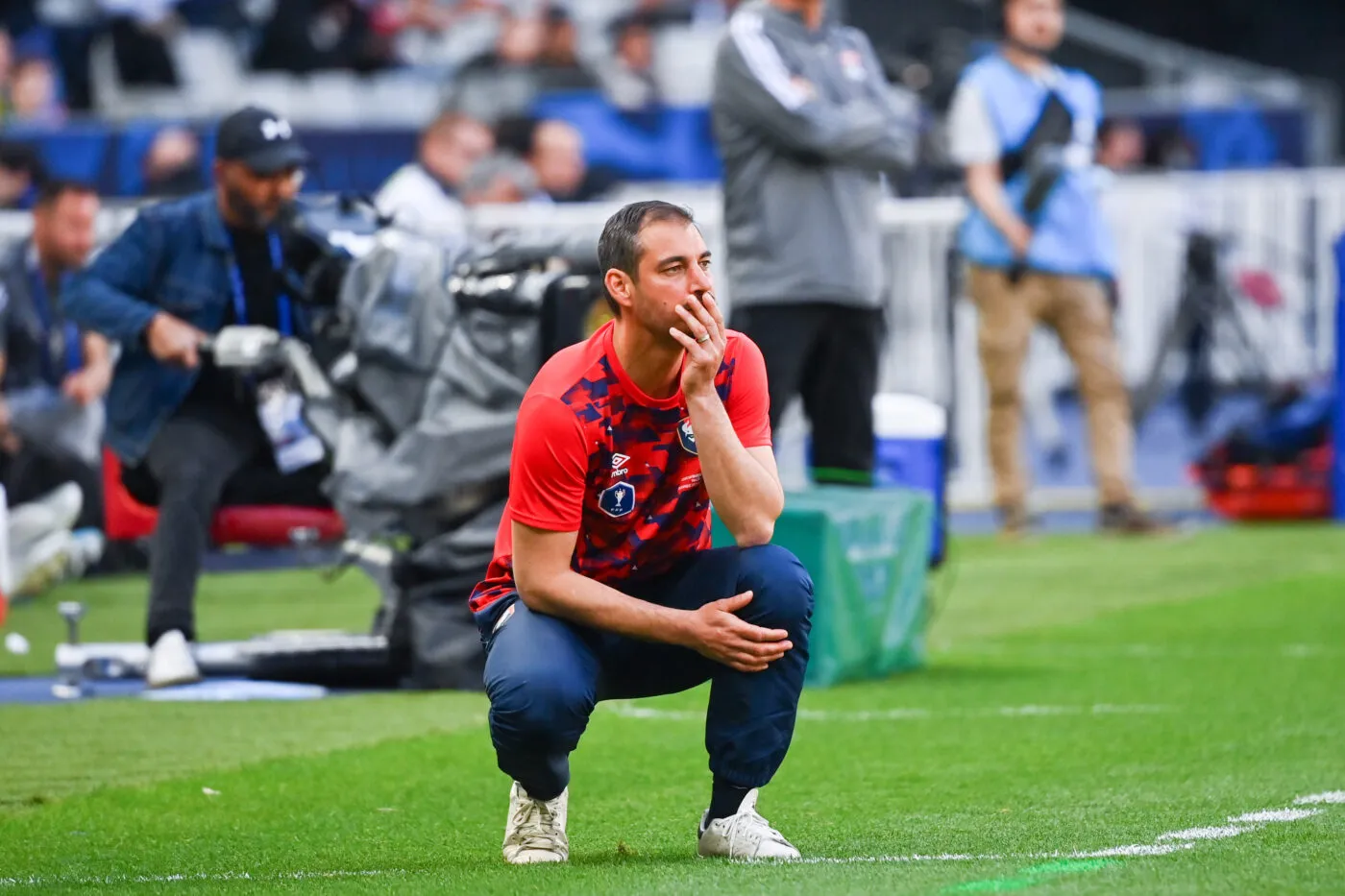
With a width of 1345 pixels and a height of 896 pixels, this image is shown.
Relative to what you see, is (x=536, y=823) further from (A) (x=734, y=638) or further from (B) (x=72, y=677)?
(B) (x=72, y=677)

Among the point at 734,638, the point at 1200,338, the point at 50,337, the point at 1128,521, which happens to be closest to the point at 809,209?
the point at 734,638

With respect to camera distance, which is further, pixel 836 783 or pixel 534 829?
pixel 836 783

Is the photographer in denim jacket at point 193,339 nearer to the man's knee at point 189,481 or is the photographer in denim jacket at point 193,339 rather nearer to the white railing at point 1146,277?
the man's knee at point 189,481

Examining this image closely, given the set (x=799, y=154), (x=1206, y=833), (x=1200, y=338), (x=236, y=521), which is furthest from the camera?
(x=1200, y=338)

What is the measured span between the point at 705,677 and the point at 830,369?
13.4ft

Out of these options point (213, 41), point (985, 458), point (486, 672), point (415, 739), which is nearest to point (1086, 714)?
point (415, 739)

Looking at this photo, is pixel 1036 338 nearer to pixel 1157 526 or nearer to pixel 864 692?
pixel 1157 526

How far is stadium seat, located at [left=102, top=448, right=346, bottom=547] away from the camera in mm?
9750

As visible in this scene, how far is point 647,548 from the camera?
5.00m

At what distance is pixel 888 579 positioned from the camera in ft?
26.7

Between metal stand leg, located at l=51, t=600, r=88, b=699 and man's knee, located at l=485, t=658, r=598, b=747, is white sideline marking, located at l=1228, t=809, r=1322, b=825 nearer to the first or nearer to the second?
man's knee, located at l=485, t=658, r=598, b=747

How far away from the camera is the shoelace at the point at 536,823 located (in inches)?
193

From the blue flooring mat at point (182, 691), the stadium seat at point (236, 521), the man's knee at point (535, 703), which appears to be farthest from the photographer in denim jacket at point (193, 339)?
the man's knee at point (535, 703)

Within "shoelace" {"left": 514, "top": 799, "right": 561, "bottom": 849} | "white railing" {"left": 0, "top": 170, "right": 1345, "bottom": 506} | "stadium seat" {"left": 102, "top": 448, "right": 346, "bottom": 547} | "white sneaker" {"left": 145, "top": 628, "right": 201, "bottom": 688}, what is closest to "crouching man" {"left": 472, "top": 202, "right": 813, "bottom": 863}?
"shoelace" {"left": 514, "top": 799, "right": 561, "bottom": 849}
